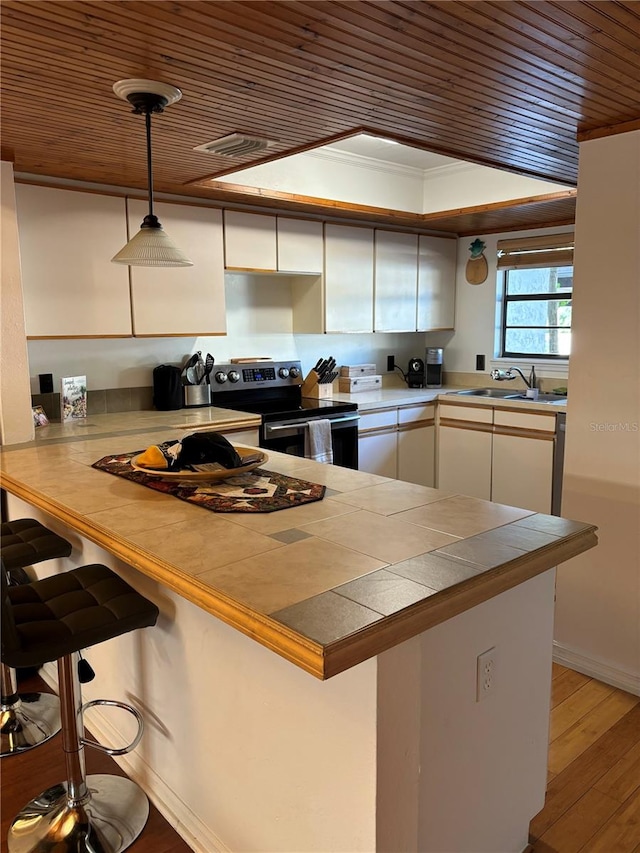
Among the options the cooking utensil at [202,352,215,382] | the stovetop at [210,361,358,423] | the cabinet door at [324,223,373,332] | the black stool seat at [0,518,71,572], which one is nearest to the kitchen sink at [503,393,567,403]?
the cabinet door at [324,223,373,332]

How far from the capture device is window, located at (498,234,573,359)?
4586mm

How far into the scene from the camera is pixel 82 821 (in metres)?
1.83

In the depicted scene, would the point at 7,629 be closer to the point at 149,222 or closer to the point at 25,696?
the point at 25,696

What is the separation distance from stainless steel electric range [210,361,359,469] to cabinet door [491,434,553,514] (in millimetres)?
996

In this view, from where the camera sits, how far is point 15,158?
2838 millimetres

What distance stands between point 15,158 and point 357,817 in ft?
9.41

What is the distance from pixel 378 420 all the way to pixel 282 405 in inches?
25.7

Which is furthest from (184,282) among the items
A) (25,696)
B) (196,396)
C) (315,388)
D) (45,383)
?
(25,696)

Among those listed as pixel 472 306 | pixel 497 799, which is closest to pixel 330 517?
pixel 497 799

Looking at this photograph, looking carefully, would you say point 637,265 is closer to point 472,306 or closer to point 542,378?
point 542,378

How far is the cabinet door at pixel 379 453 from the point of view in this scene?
14.0 feet

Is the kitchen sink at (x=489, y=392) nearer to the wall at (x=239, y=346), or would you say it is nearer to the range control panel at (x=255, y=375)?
the wall at (x=239, y=346)

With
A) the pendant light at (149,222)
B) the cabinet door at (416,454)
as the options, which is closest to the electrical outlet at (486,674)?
the pendant light at (149,222)

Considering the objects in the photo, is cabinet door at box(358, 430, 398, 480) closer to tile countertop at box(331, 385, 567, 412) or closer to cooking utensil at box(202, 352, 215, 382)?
tile countertop at box(331, 385, 567, 412)
